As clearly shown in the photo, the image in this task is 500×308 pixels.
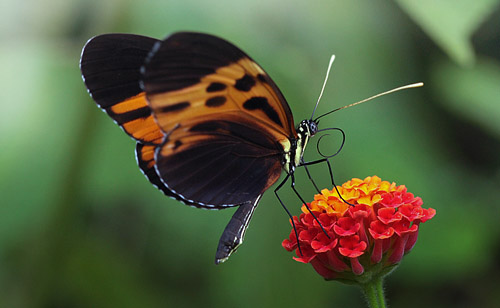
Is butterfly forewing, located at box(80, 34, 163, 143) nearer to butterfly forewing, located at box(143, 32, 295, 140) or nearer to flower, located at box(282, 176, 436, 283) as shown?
butterfly forewing, located at box(143, 32, 295, 140)

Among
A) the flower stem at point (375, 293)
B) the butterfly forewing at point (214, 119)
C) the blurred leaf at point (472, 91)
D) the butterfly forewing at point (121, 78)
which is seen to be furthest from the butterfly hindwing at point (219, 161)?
the blurred leaf at point (472, 91)

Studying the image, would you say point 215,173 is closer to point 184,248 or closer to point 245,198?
point 245,198

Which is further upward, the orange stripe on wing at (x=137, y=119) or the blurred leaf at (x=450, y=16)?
the blurred leaf at (x=450, y=16)

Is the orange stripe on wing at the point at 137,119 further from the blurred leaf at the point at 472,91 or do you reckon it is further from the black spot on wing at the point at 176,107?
the blurred leaf at the point at 472,91

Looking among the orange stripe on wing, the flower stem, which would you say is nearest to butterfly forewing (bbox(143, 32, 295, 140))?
the orange stripe on wing

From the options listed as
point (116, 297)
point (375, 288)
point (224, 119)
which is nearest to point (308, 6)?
point (224, 119)

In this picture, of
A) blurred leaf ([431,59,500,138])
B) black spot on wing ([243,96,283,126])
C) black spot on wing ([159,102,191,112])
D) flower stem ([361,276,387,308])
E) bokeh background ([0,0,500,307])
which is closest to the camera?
flower stem ([361,276,387,308])

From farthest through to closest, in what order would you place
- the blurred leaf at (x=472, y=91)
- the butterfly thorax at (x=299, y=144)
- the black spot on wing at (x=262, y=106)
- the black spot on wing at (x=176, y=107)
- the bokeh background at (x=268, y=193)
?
the blurred leaf at (x=472, y=91), the bokeh background at (x=268, y=193), the butterfly thorax at (x=299, y=144), the black spot on wing at (x=262, y=106), the black spot on wing at (x=176, y=107)
